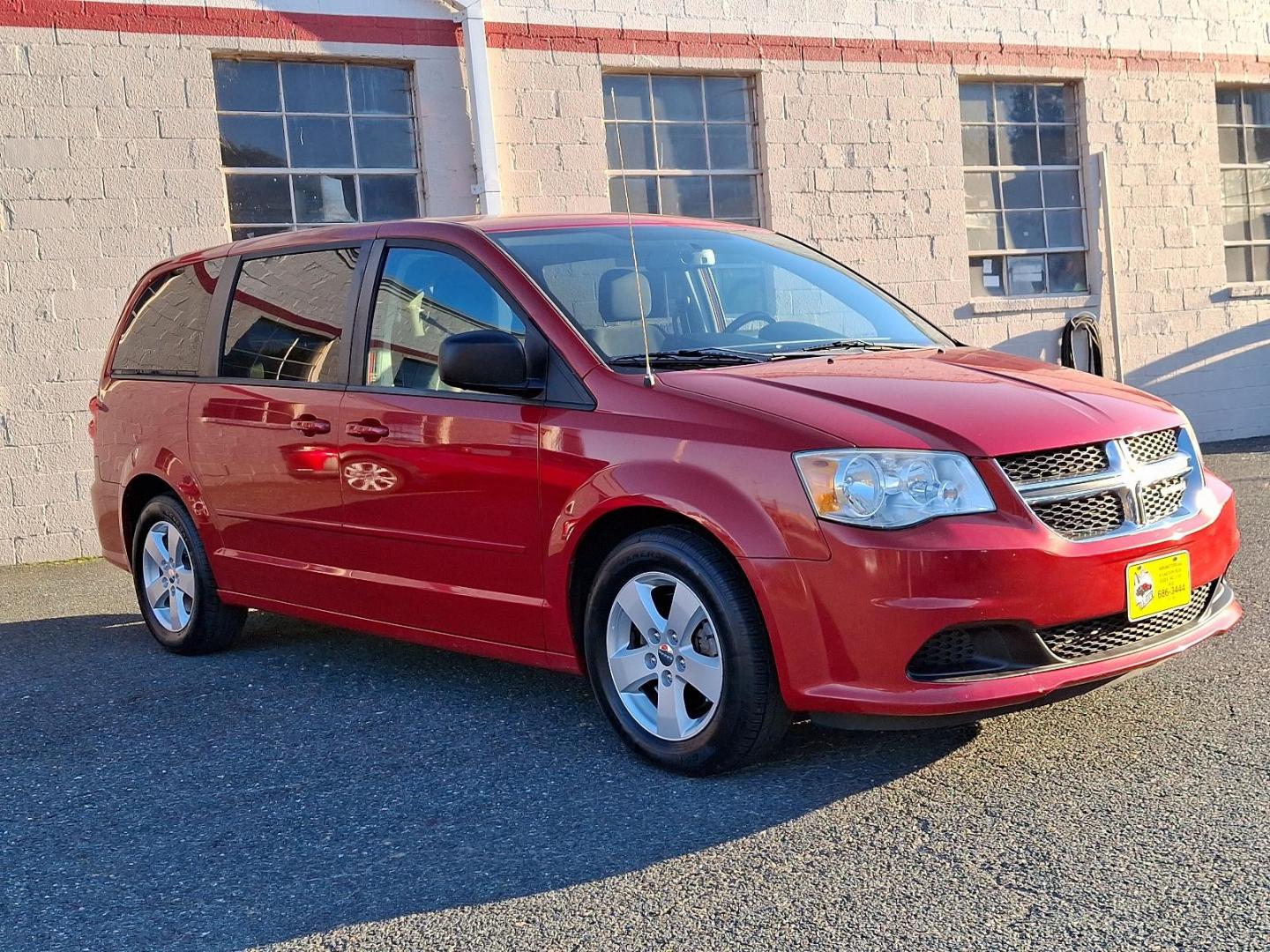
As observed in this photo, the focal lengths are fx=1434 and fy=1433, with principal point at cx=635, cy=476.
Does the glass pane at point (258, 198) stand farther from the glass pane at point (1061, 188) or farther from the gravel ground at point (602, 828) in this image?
the glass pane at point (1061, 188)

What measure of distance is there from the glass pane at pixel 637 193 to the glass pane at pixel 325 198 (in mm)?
2064

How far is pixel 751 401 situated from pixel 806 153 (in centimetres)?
852

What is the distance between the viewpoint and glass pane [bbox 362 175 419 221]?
35.6 feet

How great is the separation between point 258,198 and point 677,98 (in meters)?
3.54

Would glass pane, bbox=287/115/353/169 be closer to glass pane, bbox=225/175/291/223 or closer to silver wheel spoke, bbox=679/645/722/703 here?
glass pane, bbox=225/175/291/223

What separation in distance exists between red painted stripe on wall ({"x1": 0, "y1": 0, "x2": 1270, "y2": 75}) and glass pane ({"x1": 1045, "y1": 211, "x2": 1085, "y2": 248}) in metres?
1.37

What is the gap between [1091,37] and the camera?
13.5m

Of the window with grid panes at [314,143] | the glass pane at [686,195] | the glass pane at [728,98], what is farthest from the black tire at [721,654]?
the glass pane at [728,98]

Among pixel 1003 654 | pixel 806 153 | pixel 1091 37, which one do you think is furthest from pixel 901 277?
pixel 1003 654

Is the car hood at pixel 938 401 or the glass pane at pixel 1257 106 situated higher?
the glass pane at pixel 1257 106

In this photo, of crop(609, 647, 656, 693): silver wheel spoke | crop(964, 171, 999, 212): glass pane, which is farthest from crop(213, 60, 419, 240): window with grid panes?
crop(609, 647, 656, 693): silver wheel spoke

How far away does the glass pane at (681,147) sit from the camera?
11.7 m

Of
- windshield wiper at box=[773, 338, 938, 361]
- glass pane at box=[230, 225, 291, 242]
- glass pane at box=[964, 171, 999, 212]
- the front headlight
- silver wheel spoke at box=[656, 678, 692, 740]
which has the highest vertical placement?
glass pane at box=[964, 171, 999, 212]

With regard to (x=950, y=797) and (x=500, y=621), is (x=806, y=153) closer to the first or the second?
(x=500, y=621)
